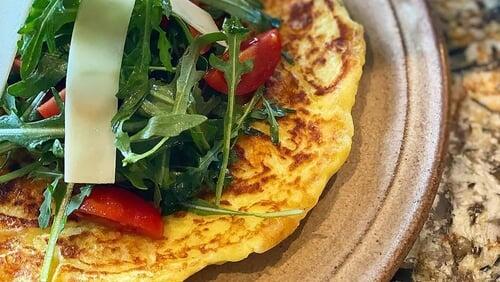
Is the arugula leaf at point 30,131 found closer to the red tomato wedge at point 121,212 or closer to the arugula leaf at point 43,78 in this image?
the arugula leaf at point 43,78

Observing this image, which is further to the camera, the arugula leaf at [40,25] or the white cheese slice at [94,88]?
the arugula leaf at [40,25]

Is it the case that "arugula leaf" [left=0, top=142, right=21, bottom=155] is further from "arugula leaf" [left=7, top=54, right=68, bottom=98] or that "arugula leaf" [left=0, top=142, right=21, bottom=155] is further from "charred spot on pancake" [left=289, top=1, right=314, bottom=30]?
"charred spot on pancake" [left=289, top=1, right=314, bottom=30]

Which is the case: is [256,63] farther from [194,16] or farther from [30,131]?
[30,131]

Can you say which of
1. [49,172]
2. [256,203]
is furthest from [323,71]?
[49,172]

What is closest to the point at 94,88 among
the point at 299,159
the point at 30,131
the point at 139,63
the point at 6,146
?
the point at 139,63

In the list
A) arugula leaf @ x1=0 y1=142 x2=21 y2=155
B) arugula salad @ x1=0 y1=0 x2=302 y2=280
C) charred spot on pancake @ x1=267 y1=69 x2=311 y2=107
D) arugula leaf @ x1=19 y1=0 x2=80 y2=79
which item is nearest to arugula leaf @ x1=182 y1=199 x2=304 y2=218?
arugula salad @ x1=0 y1=0 x2=302 y2=280

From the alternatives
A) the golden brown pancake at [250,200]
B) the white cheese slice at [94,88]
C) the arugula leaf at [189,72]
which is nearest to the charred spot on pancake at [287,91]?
the golden brown pancake at [250,200]

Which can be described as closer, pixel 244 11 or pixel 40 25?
pixel 40 25
